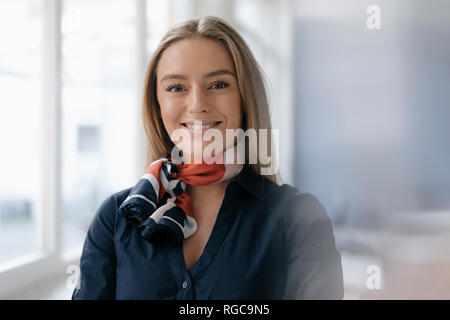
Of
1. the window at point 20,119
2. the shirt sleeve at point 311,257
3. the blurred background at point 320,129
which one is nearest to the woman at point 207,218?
the shirt sleeve at point 311,257

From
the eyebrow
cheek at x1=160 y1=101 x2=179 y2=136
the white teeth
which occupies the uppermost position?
the eyebrow

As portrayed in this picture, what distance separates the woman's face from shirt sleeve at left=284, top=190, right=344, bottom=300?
195 mm

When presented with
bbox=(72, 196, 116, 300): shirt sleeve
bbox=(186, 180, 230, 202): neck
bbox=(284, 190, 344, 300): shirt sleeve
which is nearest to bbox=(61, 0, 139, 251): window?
bbox=(72, 196, 116, 300): shirt sleeve

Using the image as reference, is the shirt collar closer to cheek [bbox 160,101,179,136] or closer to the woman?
the woman

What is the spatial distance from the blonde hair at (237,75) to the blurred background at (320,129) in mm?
172

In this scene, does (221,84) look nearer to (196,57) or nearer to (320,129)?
(196,57)

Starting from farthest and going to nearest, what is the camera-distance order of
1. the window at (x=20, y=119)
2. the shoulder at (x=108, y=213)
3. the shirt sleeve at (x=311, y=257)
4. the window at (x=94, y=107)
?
the window at (x=94, y=107), the window at (x=20, y=119), the shoulder at (x=108, y=213), the shirt sleeve at (x=311, y=257)

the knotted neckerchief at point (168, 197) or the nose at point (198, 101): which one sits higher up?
the nose at point (198, 101)

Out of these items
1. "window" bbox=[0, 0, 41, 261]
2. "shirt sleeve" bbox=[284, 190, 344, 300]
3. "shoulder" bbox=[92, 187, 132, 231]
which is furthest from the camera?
"window" bbox=[0, 0, 41, 261]

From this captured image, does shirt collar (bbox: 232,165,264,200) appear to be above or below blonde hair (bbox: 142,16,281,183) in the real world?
below

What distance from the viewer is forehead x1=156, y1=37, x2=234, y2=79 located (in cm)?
67

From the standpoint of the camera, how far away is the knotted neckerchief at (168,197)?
665mm

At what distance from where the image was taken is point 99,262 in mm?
695

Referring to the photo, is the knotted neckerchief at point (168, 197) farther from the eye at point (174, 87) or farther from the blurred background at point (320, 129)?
the blurred background at point (320, 129)
